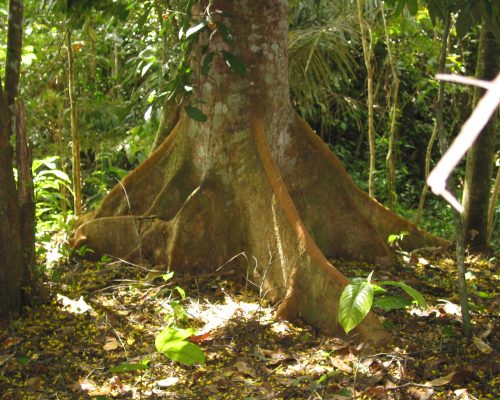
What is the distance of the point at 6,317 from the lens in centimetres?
396

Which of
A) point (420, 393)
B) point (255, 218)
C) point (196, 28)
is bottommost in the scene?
point (420, 393)

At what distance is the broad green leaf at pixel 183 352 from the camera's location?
10.6ft

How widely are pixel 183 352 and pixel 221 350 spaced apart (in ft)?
1.99

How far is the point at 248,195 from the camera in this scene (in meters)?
4.86

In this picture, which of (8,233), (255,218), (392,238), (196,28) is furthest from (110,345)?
(392,238)

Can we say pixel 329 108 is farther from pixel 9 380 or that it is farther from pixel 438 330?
pixel 9 380

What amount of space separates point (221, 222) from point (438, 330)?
1.74m

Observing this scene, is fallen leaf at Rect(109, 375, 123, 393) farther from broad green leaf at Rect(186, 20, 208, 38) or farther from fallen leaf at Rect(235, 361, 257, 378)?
broad green leaf at Rect(186, 20, 208, 38)

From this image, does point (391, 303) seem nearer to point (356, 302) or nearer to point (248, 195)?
point (356, 302)

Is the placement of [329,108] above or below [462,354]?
above

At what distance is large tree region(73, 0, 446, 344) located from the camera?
454 cm

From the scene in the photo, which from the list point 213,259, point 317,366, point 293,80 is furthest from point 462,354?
point 293,80

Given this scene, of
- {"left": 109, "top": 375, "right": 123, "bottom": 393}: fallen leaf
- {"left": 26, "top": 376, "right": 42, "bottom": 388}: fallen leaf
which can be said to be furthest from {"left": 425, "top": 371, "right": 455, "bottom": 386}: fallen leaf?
{"left": 26, "top": 376, "right": 42, "bottom": 388}: fallen leaf

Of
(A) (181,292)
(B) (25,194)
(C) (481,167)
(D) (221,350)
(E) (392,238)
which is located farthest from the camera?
(C) (481,167)
